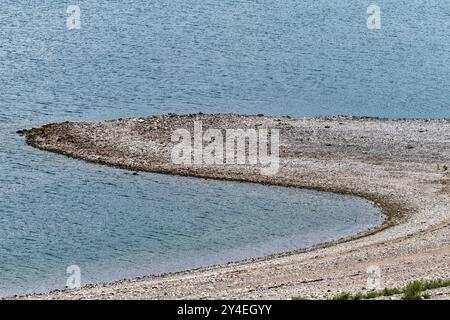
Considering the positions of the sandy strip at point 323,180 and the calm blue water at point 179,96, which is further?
the calm blue water at point 179,96

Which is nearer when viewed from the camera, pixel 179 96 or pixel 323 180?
pixel 323 180

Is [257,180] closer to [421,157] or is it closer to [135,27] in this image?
[421,157]

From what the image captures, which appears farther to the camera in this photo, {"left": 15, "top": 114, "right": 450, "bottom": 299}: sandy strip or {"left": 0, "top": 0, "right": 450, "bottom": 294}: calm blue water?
{"left": 0, "top": 0, "right": 450, "bottom": 294}: calm blue water

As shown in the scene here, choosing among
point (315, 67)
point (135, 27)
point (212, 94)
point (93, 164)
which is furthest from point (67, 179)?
point (135, 27)

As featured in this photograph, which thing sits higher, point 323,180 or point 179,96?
point 179,96
